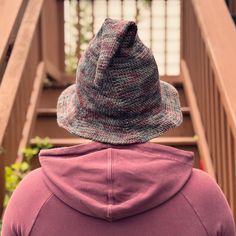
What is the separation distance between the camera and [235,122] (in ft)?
8.66

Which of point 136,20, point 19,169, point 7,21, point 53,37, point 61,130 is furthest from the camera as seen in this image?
point 136,20

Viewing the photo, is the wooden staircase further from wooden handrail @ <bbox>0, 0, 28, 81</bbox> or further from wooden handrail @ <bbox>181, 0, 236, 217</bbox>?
wooden handrail @ <bbox>0, 0, 28, 81</bbox>

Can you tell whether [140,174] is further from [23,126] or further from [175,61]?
[175,61]

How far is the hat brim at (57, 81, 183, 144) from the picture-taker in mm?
1174

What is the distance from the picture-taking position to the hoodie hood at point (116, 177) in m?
1.15

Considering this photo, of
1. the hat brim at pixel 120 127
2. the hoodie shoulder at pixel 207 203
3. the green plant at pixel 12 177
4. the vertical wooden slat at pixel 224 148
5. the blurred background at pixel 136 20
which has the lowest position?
the blurred background at pixel 136 20

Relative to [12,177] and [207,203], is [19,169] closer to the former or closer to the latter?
[12,177]

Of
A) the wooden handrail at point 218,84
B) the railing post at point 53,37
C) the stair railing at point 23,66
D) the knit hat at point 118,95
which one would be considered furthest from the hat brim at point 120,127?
the railing post at point 53,37

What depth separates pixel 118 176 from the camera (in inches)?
45.5

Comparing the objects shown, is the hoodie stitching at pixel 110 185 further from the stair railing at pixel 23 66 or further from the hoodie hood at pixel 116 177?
the stair railing at pixel 23 66

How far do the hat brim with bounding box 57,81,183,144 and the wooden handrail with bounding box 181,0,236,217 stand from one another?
149cm

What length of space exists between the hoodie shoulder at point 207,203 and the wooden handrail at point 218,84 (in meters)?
1.48

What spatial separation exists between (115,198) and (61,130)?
3209 millimetres

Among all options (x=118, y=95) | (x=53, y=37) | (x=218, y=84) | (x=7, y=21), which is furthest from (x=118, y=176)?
(x=53, y=37)
